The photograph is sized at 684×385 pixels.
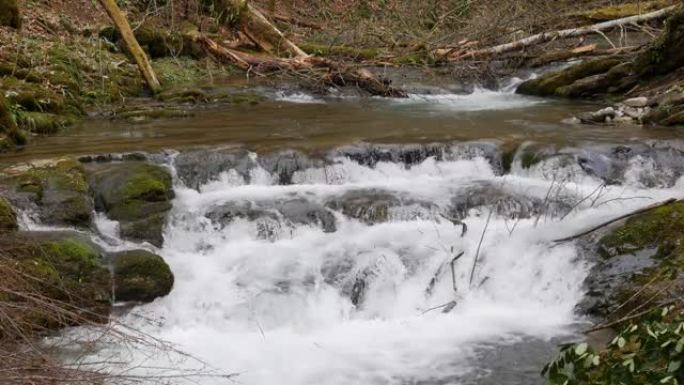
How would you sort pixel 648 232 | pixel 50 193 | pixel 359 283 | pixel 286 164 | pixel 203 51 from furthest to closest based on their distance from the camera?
pixel 203 51 → pixel 286 164 → pixel 50 193 → pixel 359 283 → pixel 648 232

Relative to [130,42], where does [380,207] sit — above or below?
below

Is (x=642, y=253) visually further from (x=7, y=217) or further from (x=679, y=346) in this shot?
(x=7, y=217)

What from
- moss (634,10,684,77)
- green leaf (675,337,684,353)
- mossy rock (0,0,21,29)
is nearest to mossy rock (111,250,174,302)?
green leaf (675,337,684,353)

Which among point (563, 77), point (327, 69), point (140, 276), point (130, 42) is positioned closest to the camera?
point (140, 276)

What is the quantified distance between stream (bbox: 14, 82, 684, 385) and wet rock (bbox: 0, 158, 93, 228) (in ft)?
1.22

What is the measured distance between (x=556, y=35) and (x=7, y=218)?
465 inches

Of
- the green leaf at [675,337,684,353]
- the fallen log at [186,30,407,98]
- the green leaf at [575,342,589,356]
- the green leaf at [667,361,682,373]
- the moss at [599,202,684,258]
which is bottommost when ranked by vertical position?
the moss at [599,202,684,258]

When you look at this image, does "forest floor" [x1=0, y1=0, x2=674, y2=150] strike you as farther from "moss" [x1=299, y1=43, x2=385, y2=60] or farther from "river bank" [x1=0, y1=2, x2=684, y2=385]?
"river bank" [x1=0, y1=2, x2=684, y2=385]

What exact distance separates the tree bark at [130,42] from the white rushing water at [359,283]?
5.41 meters

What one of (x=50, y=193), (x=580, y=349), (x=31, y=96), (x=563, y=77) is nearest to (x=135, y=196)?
Result: (x=50, y=193)

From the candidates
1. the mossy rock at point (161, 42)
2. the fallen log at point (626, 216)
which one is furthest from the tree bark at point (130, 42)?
the fallen log at point (626, 216)

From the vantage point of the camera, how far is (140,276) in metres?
6.49

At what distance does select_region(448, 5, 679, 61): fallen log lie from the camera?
1499cm

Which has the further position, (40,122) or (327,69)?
(327,69)
